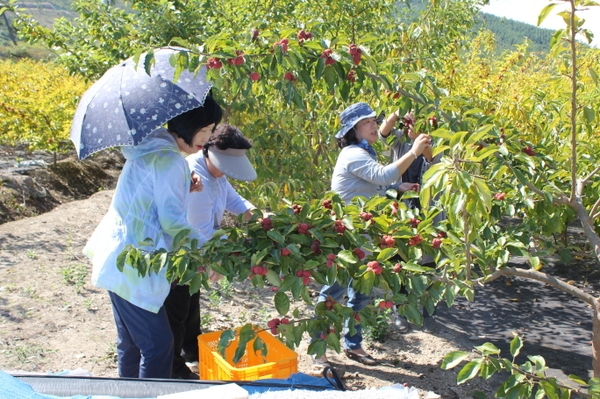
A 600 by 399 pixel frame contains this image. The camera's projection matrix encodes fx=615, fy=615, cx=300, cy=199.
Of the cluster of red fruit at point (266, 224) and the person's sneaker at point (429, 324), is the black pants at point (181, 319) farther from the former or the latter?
the person's sneaker at point (429, 324)

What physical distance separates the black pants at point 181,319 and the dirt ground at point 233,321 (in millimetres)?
488

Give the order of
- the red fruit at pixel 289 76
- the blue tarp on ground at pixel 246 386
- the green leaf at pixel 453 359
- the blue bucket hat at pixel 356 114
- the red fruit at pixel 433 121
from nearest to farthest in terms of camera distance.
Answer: the blue tarp on ground at pixel 246 386
the green leaf at pixel 453 359
the red fruit at pixel 289 76
the red fruit at pixel 433 121
the blue bucket hat at pixel 356 114

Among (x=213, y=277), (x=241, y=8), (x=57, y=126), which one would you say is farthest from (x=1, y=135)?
(x=213, y=277)

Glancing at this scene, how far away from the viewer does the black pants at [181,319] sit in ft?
10.0

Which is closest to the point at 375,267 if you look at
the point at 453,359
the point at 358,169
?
the point at 453,359

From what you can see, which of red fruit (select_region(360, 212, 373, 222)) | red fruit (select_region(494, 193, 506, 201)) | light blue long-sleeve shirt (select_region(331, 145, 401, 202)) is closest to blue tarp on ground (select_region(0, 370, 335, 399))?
red fruit (select_region(360, 212, 373, 222))

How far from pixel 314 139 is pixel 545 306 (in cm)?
227

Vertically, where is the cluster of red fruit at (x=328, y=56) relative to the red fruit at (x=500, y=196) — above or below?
above

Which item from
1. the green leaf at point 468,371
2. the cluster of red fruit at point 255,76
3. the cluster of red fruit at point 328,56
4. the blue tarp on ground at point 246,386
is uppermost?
the cluster of red fruit at point 328,56

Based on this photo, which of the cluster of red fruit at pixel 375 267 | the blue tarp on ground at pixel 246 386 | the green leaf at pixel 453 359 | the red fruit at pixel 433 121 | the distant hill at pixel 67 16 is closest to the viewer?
the blue tarp on ground at pixel 246 386

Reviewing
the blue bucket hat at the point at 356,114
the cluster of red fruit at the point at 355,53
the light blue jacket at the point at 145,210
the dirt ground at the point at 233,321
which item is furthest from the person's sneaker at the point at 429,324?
the cluster of red fruit at the point at 355,53

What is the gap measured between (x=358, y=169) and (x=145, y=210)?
1.34m

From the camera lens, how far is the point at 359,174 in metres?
3.35

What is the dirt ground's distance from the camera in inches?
138
